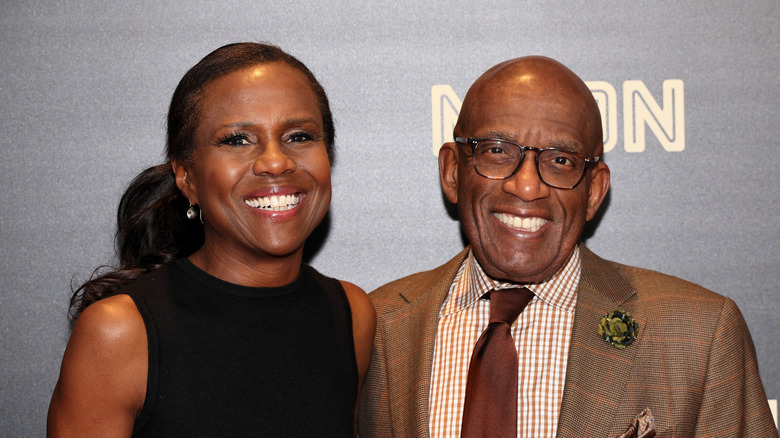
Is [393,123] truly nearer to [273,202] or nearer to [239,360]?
[273,202]

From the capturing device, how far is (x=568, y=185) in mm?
1844

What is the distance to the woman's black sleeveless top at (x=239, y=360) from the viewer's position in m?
1.56

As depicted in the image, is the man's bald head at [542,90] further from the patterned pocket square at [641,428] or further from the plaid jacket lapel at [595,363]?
Answer: the patterned pocket square at [641,428]

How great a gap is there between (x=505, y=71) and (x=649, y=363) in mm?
810

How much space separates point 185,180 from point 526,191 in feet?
2.68

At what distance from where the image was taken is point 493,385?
70.0 inches

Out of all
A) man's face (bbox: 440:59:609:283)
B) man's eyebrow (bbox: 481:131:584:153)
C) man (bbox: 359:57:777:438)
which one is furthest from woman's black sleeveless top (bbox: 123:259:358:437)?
man's eyebrow (bbox: 481:131:584:153)

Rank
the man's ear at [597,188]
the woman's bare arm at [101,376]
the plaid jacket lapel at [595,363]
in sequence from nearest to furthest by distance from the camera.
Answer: the woman's bare arm at [101,376], the plaid jacket lapel at [595,363], the man's ear at [597,188]

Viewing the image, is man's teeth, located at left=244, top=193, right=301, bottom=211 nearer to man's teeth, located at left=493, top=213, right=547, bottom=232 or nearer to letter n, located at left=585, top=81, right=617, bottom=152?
man's teeth, located at left=493, top=213, right=547, bottom=232

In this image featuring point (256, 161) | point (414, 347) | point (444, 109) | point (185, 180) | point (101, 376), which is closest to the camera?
point (101, 376)

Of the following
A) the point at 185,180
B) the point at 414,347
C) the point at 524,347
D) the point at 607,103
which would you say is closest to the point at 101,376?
the point at 185,180

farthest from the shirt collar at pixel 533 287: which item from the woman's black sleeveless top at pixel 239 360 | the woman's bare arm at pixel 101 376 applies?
the woman's bare arm at pixel 101 376

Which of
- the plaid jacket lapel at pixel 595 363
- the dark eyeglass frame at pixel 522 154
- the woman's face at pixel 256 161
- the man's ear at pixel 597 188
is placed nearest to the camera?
the woman's face at pixel 256 161

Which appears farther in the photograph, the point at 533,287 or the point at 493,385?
the point at 533,287
